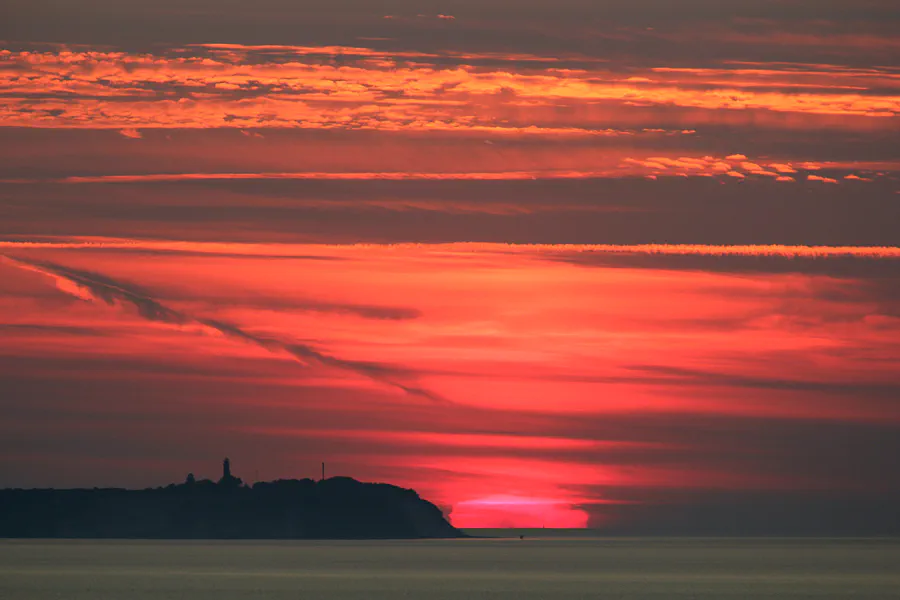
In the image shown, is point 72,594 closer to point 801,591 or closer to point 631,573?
point 801,591

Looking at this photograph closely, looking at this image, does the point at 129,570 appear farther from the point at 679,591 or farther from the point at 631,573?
Result: the point at 679,591

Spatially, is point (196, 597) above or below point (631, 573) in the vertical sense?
below

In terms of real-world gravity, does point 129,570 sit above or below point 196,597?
above

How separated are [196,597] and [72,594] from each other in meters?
12.3

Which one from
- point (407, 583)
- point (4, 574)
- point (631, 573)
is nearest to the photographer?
point (407, 583)

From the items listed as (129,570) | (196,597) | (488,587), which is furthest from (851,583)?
(129,570)

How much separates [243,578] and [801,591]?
62195 millimetres

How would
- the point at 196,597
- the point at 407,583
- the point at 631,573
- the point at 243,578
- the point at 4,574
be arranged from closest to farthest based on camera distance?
the point at 196,597
the point at 407,583
the point at 243,578
the point at 4,574
the point at 631,573

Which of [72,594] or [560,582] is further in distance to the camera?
[560,582]

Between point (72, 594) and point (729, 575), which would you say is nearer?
point (72, 594)

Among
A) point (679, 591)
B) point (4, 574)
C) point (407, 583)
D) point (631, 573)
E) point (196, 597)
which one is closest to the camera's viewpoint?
point (196, 597)

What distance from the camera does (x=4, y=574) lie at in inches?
6993

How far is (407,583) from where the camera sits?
148 meters

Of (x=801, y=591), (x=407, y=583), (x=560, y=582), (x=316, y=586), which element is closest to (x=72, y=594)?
(x=316, y=586)
